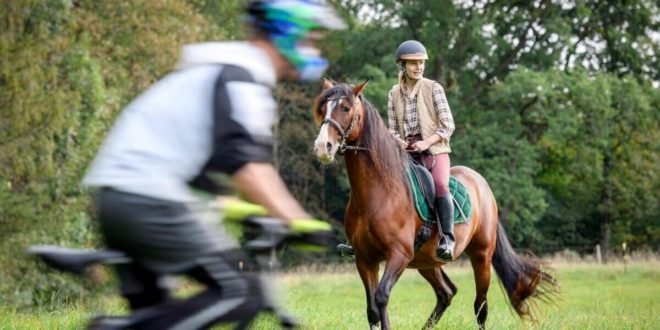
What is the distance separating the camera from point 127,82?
27.4 m

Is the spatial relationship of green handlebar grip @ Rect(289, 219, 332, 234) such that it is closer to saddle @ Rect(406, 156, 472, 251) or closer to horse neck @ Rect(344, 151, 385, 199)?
horse neck @ Rect(344, 151, 385, 199)

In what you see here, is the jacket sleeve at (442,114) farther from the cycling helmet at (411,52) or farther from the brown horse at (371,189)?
the brown horse at (371,189)

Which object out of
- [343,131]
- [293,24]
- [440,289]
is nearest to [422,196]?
[343,131]

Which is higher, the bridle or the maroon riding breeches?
the bridle

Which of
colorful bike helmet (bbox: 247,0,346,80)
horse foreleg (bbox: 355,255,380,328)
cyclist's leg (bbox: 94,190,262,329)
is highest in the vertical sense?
colorful bike helmet (bbox: 247,0,346,80)

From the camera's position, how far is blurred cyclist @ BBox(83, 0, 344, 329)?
3.54 meters

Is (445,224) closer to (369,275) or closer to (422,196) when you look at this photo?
(422,196)

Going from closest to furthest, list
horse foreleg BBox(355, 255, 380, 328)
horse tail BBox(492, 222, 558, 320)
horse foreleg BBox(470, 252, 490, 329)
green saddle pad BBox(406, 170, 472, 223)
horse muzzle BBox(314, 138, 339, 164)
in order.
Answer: horse muzzle BBox(314, 138, 339, 164), horse foreleg BBox(355, 255, 380, 328), green saddle pad BBox(406, 170, 472, 223), horse foreleg BBox(470, 252, 490, 329), horse tail BBox(492, 222, 558, 320)

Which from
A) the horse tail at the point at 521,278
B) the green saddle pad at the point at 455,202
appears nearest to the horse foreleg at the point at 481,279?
the horse tail at the point at 521,278

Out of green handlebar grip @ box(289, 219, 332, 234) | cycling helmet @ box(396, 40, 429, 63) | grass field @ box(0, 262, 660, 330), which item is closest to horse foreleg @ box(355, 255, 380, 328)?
grass field @ box(0, 262, 660, 330)

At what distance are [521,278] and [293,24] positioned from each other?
8.08 meters

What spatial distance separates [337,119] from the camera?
29.9 feet

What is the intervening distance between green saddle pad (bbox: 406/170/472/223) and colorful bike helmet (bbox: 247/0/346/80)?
5849 millimetres

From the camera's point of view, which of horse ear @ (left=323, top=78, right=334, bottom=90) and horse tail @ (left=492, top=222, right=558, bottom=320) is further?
horse tail @ (left=492, top=222, right=558, bottom=320)
